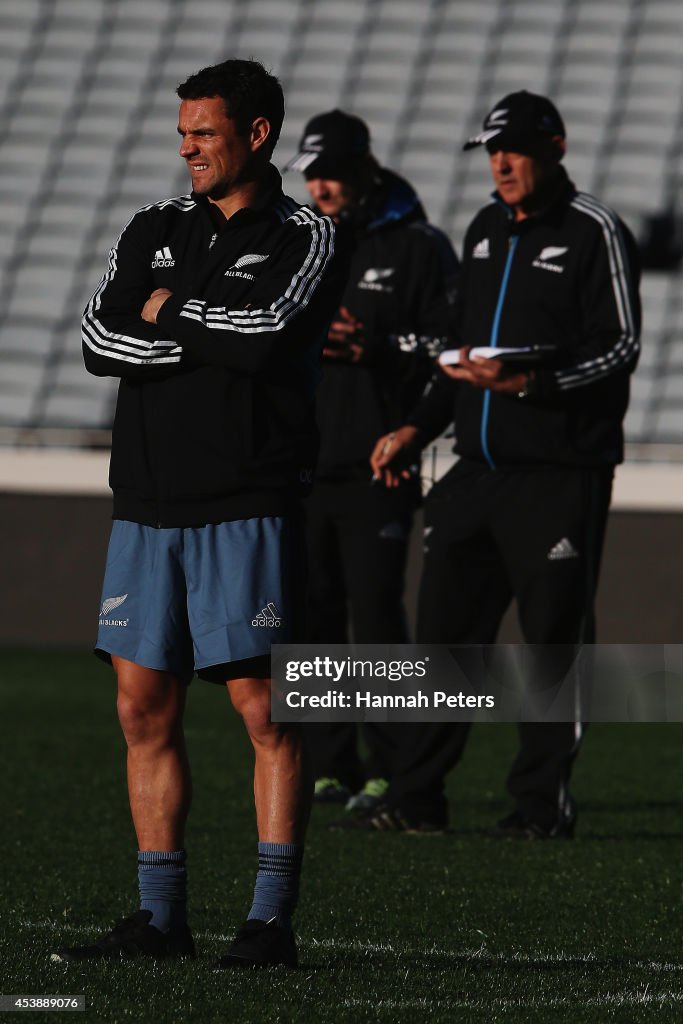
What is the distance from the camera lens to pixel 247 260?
3.11 meters

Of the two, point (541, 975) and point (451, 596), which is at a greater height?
point (451, 596)

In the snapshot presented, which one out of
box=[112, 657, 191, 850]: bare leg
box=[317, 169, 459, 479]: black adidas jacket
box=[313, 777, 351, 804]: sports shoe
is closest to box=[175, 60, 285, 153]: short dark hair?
box=[112, 657, 191, 850]: bare leg

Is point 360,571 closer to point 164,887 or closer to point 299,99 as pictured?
point 164,887

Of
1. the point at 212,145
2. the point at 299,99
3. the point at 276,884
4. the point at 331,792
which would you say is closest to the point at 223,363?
the point at 212,145

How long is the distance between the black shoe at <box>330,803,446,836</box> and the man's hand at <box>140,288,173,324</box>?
215 centimetres

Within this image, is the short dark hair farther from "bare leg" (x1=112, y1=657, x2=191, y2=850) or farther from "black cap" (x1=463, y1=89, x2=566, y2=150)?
"black cap" (x1=463, y1=89, x2=566, y2=150)

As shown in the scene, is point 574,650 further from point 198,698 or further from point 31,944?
point 198,698

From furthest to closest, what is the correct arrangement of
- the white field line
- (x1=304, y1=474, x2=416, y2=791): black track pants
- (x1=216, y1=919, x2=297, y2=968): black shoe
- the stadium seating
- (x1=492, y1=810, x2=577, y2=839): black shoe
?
the stadium seating
(x1=304, y1=474, x2=416, y2=791): black track pants
(x1=492, y1=810, x2=577, y2=839): black shoe
the white field line
(x1=216, y1=919, x2=297, y2=968): black shoe

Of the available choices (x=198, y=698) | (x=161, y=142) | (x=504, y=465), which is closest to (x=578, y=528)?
(x=504, y=465)

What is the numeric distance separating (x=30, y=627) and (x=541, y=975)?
26.6 ft

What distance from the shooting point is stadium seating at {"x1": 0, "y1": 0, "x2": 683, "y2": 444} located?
15.2m

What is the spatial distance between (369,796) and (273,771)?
2.38 m

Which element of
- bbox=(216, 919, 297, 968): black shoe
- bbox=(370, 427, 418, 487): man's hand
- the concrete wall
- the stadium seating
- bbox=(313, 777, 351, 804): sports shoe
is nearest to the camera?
bbox=(216, 919, 297, 968): black shoe

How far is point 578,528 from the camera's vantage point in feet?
15.4
